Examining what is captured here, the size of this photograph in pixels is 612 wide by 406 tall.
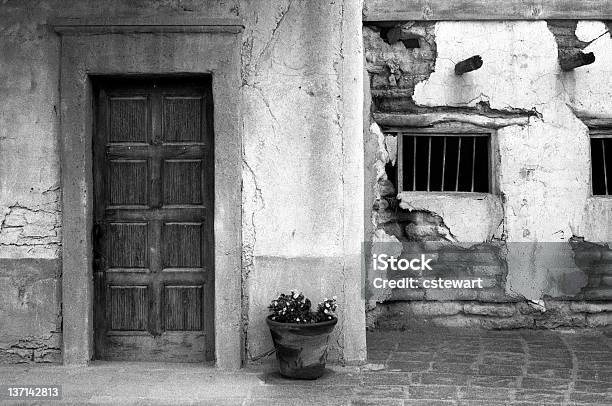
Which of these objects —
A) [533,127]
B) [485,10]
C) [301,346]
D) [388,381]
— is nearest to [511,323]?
[533,127]

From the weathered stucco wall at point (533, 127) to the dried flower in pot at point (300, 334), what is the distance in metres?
2.36

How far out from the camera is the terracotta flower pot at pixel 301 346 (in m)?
5.59

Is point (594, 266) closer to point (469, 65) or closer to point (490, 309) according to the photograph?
point (490, 309)

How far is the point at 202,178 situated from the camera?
20.3 ft

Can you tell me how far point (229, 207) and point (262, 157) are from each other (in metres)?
0.49

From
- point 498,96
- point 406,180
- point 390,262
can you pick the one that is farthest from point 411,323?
point 498,96

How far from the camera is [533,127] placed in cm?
765

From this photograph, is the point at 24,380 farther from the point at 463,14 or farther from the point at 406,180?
the point at 463,14

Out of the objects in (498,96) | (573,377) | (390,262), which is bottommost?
(573,377)

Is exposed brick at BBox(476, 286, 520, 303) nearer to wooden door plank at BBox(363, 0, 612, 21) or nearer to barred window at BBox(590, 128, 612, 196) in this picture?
barred window at BBox(590, 128, 612, 196)

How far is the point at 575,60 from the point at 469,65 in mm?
1032

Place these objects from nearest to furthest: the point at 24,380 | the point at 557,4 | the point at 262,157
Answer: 1. the point at 24,380
2. the point at 262,157
3. the point at 557,4

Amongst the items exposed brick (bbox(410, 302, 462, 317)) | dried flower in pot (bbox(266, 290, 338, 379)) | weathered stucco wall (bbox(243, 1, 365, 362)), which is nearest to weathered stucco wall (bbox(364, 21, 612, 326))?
exposed brick (bbox(410, 302, 462, 317))

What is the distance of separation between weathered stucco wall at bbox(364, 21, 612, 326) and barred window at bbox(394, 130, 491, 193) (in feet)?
0.68
